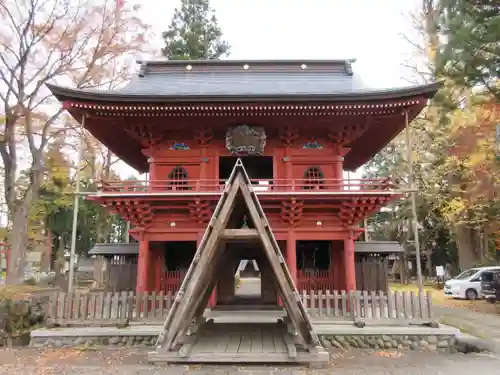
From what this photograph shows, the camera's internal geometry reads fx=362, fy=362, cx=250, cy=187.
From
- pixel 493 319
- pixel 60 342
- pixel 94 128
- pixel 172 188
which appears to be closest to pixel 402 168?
pixel 493 319

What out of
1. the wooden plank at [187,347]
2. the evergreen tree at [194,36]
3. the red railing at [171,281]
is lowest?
the wooden plank at [187,347]

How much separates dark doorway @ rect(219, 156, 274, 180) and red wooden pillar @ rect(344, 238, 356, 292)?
181 inches

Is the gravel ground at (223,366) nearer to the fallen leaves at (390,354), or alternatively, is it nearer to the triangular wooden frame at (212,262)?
the fallen leaves at (390,354)

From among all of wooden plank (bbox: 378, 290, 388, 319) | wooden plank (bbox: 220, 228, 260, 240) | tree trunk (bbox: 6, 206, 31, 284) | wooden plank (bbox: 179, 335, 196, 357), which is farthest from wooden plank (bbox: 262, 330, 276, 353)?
tree trunk (bbox: 6, 206, 31, 284)

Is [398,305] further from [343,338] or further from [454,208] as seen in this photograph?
[454,208]

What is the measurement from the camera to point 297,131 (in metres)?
13.4

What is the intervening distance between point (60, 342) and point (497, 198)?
2053 centimetres

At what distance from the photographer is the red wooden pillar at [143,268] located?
12.3m

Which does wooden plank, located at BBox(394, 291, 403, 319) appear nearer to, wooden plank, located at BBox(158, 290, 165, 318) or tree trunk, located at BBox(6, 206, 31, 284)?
wooden plank, located at BBox(158, 290, 165, 318)

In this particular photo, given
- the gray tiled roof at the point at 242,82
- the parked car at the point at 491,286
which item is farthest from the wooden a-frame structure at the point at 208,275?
the parked car at the point at 491,286

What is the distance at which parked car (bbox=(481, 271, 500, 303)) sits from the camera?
1865 cm

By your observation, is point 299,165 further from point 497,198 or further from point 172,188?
point 497,198

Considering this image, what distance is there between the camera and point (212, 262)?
765 cm

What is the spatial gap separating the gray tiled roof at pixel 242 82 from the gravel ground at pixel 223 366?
9.26 metres
